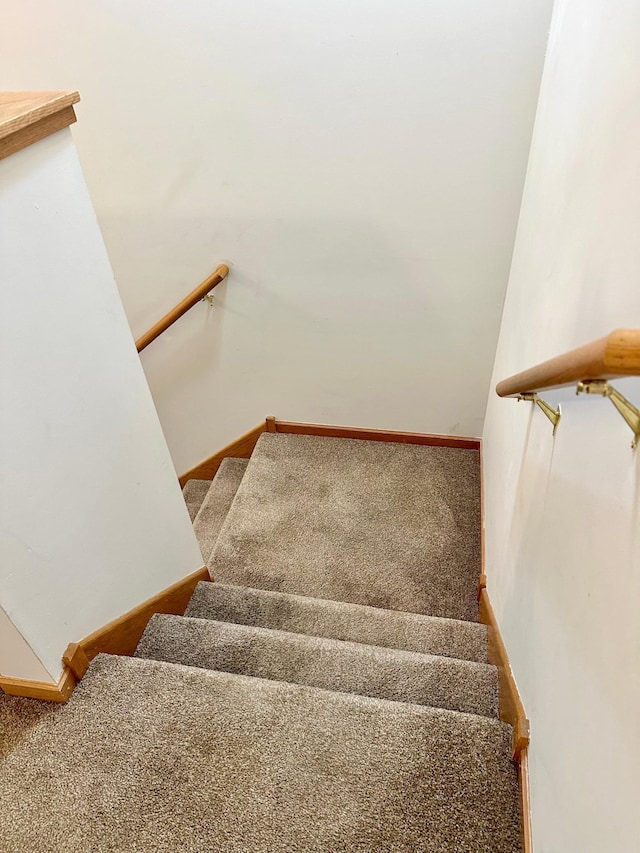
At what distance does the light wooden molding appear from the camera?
976 mm

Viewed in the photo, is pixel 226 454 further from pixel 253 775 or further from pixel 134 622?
pixel 253 775

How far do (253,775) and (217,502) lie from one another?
1864 mm

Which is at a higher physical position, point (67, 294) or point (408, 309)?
point (67, 294)

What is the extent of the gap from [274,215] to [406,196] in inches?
22.0

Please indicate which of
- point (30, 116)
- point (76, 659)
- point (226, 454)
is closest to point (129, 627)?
point (76, 659)

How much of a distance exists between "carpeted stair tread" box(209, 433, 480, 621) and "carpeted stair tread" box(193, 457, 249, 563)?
0.28 metres

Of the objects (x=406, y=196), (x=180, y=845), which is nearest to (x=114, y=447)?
(x=180, y=845)

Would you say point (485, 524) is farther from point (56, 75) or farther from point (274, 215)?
point (56, 75)

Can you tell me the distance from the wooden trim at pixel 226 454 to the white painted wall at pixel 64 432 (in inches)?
56.1

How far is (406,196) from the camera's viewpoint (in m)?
2.23

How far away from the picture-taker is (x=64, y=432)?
1300 mm

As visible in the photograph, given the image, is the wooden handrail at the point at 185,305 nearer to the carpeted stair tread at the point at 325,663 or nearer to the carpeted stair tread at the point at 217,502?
the carpeted stair tread at the point at 217,502

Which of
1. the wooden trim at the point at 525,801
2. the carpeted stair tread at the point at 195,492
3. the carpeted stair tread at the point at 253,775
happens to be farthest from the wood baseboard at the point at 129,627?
the carpeted stair tread at the point at 195,492

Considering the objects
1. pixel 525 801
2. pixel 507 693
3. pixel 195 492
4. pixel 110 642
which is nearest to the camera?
pixel 525 801
